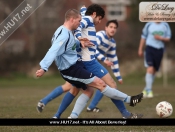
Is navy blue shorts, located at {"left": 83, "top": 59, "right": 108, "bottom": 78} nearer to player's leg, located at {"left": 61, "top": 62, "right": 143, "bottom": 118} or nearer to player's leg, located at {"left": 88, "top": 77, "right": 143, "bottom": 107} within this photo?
player's leg, located at {"left": 61, "top": 62, "right": 143, "bottom": 118}

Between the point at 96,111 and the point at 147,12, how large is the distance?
96.7 inches

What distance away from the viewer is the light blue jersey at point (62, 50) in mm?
6730

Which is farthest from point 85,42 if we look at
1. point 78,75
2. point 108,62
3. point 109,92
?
point 108,62

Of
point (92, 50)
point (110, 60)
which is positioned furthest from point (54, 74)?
point (92, 50)

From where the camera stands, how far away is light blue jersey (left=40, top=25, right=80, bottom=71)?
673 cm

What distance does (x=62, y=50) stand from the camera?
7.03 metres

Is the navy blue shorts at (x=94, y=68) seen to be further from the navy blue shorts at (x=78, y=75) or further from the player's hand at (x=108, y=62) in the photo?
the player's hand at (x=108, y=62)

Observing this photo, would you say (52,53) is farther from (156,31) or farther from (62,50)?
(156,31)

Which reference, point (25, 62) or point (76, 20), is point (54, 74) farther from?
point (76, 20)

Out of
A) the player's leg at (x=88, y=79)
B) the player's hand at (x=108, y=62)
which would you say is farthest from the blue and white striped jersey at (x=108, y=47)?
the player's leg at (x=88, y=79)

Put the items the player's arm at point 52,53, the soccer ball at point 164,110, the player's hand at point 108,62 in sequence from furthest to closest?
the player's hand at point 108,62 → the soccer ball at point 164,110 → the player's arm at point 52,53

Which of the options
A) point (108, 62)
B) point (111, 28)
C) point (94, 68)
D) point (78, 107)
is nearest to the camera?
point (78, 107)

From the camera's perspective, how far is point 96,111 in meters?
9.66

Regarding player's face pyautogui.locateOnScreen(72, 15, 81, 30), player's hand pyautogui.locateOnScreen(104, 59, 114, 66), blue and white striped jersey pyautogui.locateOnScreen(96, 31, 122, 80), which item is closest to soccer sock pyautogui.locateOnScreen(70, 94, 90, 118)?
player's face pyautogui.locateOnScreen(72, 15, 81, 30)
